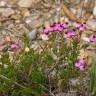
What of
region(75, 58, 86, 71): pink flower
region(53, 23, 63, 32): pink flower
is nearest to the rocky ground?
region(53, 23, 63, 32): pink flower

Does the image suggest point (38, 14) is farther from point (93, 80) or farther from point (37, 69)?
point (93, 80)

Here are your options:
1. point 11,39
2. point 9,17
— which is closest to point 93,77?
point 11,39

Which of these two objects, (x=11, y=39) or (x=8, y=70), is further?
(x=11, y=39)

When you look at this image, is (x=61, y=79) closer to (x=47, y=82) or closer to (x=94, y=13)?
(x=47, y=82)

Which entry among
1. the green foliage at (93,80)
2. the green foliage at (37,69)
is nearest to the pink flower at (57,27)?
the green foliage at (37,69)

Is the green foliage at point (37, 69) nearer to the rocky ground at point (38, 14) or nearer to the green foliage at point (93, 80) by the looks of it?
the green foliage at point (93, 80)

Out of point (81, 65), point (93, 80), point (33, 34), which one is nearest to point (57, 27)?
point (81, 65)

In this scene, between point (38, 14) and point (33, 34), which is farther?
point (38, 14)

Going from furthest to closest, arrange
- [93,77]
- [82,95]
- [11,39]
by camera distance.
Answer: [11,39]
[82,95]
[93,77]

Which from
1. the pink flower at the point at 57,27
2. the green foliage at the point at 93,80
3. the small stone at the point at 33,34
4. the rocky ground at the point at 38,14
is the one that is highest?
the pink flower at the point at 57,27

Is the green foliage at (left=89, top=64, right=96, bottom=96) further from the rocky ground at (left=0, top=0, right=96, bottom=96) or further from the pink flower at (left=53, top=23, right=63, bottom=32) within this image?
the rocky ground at (left=0, top=0, right=96, bottom=96)

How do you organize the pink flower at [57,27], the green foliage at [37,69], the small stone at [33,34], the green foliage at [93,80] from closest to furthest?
the green foliage at [93,80], the pink flower at [57,27], the green foliage at [37,69], the small stone at [33,34]
